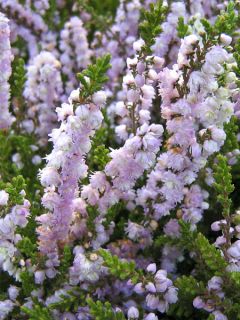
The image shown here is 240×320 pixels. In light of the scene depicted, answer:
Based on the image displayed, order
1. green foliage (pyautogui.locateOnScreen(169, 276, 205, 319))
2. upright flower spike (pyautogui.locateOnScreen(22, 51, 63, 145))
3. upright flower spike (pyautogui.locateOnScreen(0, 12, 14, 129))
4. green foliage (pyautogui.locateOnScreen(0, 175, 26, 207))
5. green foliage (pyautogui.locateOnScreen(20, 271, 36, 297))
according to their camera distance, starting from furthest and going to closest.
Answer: upright flower spike (pyautogui.locateOnScreen(22, 51, 63, 145)), upright flower spike (pyautogui.locateOnScreen(0, 12, 14, 129)), green foliage (pyautogui.locateOnScreen(20, 271, 36, 297)), green foliage (pyautogui.locateOnScreen(169, 276, 205, 319)), green foliage (pyautogui.locateOnScreen(0, 175, 26, 207))

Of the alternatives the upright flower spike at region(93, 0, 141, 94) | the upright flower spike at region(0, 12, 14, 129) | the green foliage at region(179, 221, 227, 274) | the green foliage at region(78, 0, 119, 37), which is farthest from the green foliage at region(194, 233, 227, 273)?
the green foliage at region(78, 0, 119, 37)

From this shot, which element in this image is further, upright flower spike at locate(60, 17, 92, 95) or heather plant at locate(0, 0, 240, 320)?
upright flower spike at locate(60, 17, 92, 95)

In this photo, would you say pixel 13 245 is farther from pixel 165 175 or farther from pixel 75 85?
pixel 75 85

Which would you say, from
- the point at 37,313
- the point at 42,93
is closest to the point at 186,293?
the point at 37,313

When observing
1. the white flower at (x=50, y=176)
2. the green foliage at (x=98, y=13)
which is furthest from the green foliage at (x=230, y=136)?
the green foliage at (x=98, y=13)

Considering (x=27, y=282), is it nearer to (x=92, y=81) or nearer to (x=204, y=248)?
(x=204, y=248)

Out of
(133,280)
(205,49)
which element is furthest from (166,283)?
(205,49)

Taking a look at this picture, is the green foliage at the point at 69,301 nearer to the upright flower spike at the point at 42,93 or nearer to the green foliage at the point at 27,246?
the green foliage at the point at 27,246

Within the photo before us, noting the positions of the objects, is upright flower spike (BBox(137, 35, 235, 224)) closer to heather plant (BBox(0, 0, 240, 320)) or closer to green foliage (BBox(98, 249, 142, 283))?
heather plant (BBox(0, 0, 240, 320))
